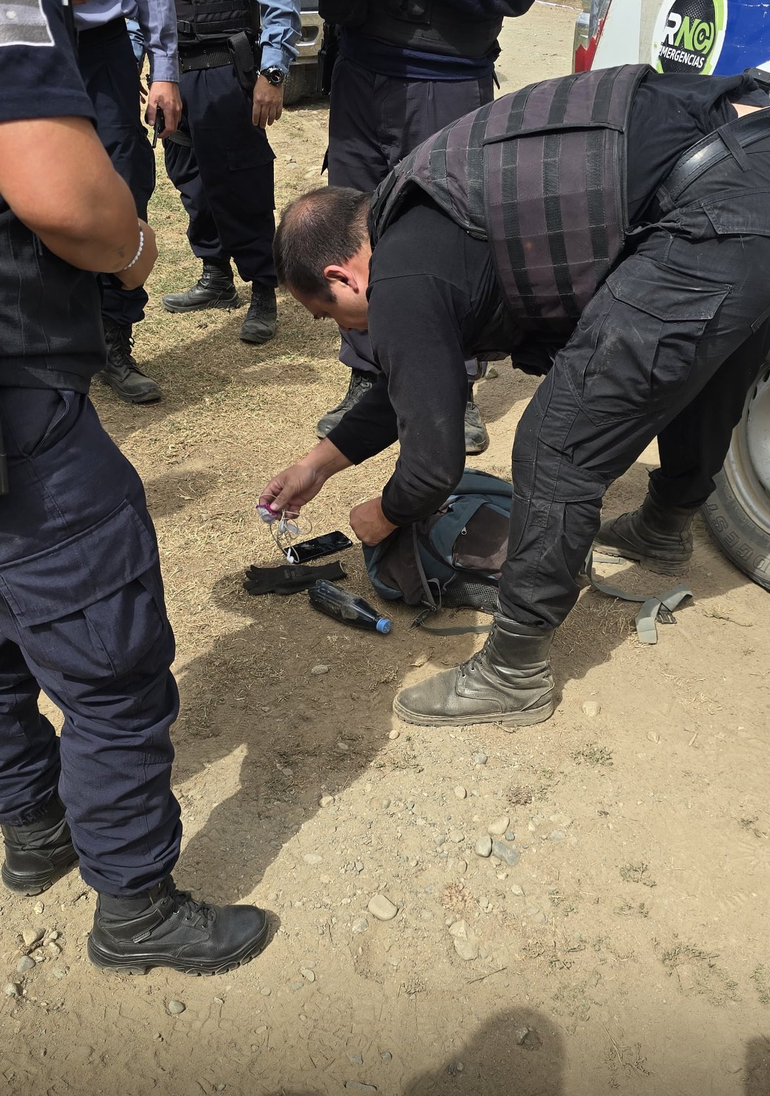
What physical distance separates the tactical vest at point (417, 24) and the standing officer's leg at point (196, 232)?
1387 millimetres

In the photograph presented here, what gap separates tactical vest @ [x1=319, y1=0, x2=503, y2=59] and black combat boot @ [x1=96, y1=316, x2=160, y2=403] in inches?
69.4

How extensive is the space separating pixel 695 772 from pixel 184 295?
4.22 meters

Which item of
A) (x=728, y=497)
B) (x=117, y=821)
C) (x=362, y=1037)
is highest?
(x=117, y=821)

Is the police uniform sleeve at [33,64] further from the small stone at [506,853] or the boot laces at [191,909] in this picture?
the small stone at [506,853]

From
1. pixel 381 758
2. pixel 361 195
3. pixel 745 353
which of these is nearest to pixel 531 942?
pixel 381 758

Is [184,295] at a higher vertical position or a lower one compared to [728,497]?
lower

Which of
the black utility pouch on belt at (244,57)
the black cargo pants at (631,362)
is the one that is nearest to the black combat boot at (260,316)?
the black utility pouch on belt at (244,57)

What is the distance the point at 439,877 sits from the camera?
235 centimetres

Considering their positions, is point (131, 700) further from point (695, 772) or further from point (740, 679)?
point (740, 679)

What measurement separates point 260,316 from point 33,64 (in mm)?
4101

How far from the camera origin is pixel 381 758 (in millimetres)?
2686

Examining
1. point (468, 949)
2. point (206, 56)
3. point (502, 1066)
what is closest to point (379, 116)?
point (206, 56)

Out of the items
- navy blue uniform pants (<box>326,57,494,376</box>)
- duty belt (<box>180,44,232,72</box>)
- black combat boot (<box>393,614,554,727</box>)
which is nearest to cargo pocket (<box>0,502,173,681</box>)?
black combat boot (<box>393,614,554,727</box>)

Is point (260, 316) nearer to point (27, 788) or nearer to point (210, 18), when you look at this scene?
point (210, 18)
